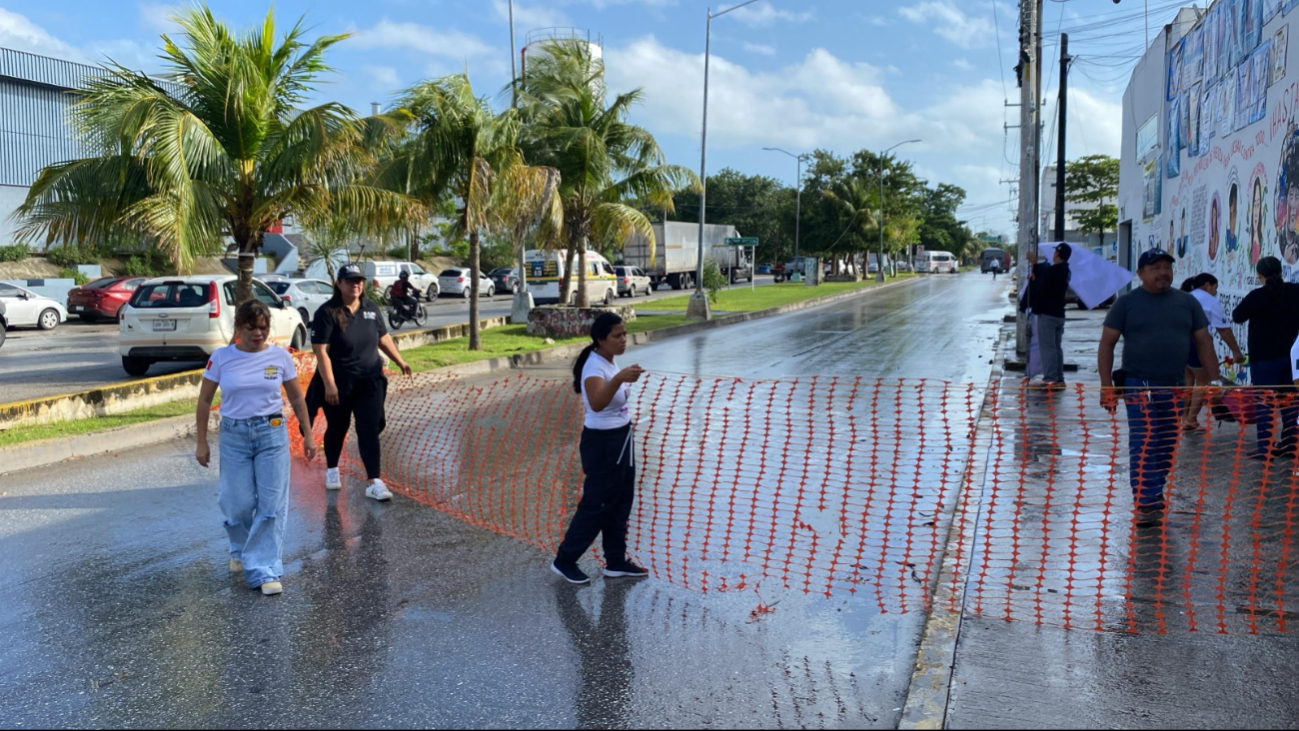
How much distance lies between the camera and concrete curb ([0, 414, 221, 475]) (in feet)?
29.7

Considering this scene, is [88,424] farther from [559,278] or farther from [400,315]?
[559,278]

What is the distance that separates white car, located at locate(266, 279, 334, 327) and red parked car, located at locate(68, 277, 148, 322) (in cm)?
472

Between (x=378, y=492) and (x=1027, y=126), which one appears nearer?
(x=378, y=492)

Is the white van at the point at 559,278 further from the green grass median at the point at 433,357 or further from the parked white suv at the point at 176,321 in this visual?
the parked white suv at the point at 176,321

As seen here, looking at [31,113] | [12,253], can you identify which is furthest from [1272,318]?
[31,113]

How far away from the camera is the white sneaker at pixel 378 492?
7.64m

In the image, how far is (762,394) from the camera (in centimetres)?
1353

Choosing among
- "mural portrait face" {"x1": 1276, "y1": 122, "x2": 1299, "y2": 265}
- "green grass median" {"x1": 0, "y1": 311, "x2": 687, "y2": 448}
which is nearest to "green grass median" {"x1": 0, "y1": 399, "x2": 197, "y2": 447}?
"green grass median" {"x1": 0, "y1": 311, "x2": 687, "y2": 448}

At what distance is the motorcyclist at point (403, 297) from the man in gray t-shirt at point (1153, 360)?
21.7 meters

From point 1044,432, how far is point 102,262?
3750cm

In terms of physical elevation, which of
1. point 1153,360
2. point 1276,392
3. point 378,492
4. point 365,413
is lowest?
point 378,492

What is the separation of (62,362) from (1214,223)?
1826cm

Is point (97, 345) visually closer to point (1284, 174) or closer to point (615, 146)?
point (615, 146)

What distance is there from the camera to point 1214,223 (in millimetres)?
14602
